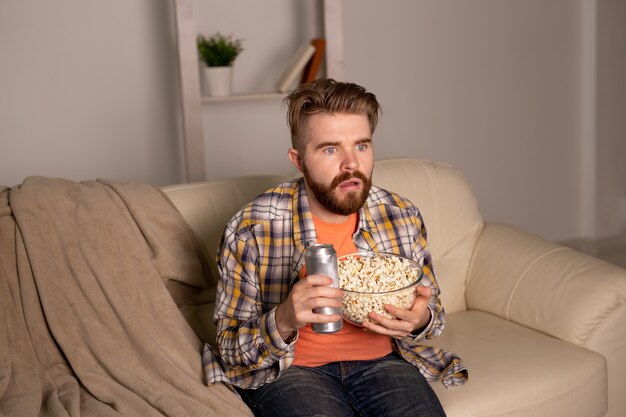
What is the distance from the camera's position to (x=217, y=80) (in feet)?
11.2

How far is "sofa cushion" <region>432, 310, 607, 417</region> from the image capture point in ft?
7.00

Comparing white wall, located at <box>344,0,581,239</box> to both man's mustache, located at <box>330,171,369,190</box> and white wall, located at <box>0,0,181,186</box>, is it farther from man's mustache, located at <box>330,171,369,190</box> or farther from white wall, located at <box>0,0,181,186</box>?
man's mustache, located at <box>330,171,369,190</box>

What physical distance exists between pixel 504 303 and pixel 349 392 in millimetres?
829

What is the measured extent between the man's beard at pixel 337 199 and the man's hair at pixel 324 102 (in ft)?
0.37

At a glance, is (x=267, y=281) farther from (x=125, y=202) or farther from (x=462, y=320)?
(x=462, y=320)

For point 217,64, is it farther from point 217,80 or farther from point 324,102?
point 324,102

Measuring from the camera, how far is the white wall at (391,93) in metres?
3.55

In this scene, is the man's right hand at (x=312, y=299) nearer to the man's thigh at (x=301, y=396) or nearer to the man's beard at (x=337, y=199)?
the man's thigh at (x=301, y=396)

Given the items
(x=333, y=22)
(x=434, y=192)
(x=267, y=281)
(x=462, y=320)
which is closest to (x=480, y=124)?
(x=333, y=22)

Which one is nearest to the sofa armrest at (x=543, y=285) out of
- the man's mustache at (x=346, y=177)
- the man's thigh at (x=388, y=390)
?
the man's thigh at (x=388, y=390)

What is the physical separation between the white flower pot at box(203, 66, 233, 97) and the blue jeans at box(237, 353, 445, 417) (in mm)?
1666

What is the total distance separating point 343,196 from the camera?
1.99 metres

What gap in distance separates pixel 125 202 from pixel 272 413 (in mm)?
823

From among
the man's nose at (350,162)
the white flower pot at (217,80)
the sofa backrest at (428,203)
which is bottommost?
the sofa backrest at (428,203)
